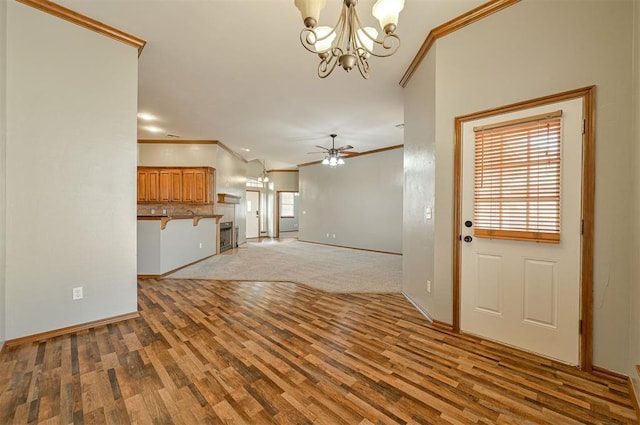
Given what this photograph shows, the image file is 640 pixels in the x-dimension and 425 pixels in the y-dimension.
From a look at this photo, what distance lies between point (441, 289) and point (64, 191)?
3764mm

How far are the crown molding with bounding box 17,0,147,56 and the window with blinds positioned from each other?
361cm

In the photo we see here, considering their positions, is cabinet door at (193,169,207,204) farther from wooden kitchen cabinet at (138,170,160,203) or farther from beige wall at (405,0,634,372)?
beige wall at (405,0,634,372)

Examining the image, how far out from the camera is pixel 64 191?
8.21ft

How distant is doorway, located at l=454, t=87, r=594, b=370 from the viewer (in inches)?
79.4

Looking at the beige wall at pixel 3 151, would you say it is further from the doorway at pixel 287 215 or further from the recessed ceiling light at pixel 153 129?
the doorway at pixel 287 215

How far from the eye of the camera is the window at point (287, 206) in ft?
43.2

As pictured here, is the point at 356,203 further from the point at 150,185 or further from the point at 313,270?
the point at 150,185

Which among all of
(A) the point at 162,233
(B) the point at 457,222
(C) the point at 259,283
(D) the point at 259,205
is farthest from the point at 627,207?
(D) the point at 259,205

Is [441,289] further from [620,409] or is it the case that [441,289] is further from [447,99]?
[447,99]

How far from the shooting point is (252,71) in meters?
3.53

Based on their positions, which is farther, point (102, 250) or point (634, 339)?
point (102, 250)

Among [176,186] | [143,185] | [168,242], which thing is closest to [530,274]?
[168,242]

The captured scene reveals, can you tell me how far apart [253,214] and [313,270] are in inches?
276

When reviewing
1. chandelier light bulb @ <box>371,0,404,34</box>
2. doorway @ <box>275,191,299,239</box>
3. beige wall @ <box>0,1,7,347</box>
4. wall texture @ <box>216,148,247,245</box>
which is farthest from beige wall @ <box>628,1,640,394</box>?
doorway @ <box>275,191,299,239</box>
